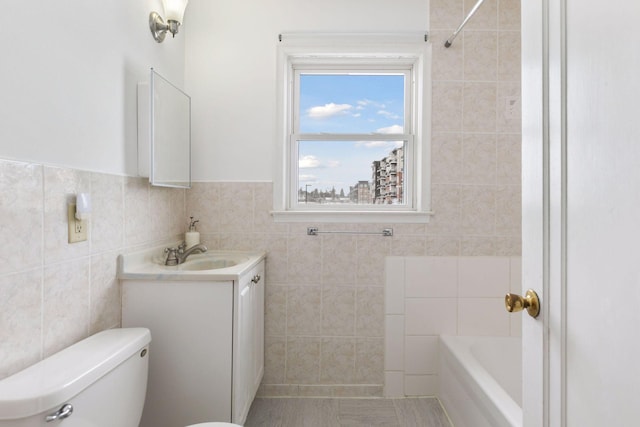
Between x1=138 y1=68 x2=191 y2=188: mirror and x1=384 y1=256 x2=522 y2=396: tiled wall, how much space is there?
1.36m

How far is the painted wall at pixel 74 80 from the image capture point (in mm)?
973

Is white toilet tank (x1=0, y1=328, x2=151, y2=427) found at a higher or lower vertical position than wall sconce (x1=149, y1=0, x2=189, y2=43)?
lower

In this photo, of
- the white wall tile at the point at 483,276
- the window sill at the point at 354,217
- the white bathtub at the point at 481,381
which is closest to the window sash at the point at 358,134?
the window sill at the point at 354,217

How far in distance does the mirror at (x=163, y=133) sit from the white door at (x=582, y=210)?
151cm

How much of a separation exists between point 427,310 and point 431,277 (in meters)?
0.20

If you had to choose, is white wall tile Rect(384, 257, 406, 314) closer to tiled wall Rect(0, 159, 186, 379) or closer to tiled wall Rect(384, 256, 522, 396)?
tiled wall Rect(384, 256, 522, 396)

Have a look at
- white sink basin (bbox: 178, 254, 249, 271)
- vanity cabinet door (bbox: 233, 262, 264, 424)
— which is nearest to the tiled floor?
vanity cabinet door (bbox: 233, 262, 264, 424)

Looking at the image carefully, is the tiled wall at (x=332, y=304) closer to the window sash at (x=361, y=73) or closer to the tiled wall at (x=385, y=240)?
the tiled wall at (x=385, y=240)

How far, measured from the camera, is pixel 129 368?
1.18 meters

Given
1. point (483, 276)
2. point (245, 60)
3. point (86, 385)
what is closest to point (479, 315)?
point (483, 276)

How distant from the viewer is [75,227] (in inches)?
47.3

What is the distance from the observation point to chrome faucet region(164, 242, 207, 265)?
1.76 metres

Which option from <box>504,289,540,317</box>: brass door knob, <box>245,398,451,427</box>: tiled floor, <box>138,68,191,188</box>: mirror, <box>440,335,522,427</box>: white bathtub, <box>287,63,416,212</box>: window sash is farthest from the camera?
<box>287,63,416,212</box>: window sash

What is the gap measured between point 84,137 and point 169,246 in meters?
0.80
